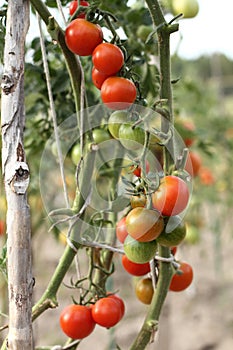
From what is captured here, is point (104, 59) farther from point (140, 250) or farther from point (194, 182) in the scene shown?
point (194, 182)

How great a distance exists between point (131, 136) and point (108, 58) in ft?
0.34

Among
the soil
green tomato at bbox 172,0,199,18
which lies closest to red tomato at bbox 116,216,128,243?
green tomato at bbox 172,0,199,18

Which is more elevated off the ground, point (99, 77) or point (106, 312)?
point (99, 77)

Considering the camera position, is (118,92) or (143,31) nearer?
(118,92)

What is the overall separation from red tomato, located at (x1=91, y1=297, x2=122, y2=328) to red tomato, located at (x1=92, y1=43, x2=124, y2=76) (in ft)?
1.13

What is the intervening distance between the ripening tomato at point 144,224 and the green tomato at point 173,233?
0.02 m

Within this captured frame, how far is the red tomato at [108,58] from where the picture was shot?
66 cm

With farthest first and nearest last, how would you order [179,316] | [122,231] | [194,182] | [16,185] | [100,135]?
1. [179,316]
2. [194,182]
3. [100,135]
4. [122,231]
5. [16,185]

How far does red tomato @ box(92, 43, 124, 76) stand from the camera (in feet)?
2.18

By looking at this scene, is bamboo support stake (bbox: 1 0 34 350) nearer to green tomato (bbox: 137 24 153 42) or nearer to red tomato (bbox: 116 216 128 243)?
red tomato (bbox: 116 216 128 243)

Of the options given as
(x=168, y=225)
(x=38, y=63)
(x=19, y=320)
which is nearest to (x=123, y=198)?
(x=168, y=225)

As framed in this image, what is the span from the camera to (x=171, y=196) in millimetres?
631

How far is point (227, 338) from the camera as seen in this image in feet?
9.60

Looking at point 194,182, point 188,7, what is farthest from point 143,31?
point 194,182
